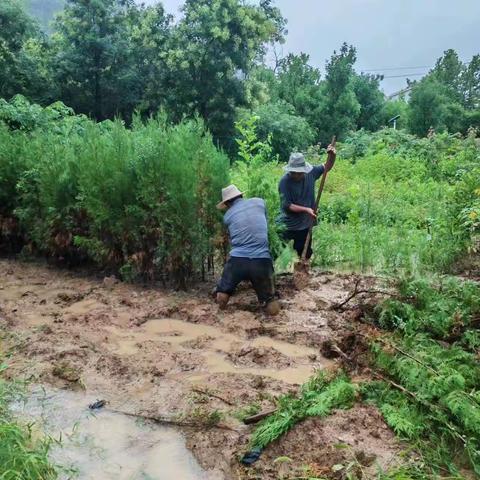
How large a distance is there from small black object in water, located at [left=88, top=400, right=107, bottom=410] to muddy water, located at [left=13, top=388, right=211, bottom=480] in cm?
5

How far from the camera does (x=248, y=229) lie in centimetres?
619

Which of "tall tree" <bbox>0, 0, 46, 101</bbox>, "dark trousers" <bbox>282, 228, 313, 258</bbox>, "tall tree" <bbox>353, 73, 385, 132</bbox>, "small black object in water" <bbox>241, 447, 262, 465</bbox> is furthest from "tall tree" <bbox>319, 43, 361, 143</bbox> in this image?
"small black object in water" <bbox>241, 447, 262, 465</bbox>

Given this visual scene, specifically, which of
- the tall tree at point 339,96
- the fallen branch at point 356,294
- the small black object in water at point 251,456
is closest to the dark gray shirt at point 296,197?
the fallen branch at point 356,294

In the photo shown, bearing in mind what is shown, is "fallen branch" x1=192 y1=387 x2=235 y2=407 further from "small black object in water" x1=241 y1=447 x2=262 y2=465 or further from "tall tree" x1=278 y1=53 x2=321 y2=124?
"tall tree" x1=278 y1=53 x2=321 y2=124

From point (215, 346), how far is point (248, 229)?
1444 mm

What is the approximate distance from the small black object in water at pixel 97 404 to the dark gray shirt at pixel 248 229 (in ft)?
7.82

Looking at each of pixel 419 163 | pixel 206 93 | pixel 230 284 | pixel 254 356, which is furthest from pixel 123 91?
pixel 254 356

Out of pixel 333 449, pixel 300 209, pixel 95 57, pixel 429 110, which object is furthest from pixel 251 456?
pixel 429 110

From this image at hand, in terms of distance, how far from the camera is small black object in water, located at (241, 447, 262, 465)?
3.46 meters

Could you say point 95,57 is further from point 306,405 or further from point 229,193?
point 306,405

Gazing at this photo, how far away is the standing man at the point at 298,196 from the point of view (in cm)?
724

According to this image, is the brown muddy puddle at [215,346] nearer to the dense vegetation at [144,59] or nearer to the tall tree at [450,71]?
the dense vegetation at [144,59]

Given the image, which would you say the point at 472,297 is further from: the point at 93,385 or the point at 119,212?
the point at 119,212

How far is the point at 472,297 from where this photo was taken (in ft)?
16.2
